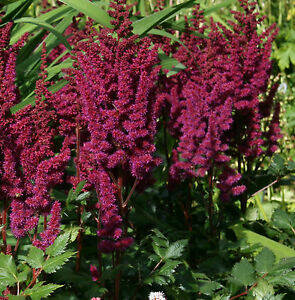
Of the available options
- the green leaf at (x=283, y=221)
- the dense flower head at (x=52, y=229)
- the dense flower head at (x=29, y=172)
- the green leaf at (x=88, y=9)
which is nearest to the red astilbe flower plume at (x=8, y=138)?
the dense flower head at (x=29, y=172)

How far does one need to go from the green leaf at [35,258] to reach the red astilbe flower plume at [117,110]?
230 mm

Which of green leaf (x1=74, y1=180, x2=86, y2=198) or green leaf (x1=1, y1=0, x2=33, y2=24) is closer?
green leaf (x1=74, y1=180, x2=86, y2=198)

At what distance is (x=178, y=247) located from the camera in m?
1.63

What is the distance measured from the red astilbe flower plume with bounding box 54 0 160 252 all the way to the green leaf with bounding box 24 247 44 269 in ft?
0.75

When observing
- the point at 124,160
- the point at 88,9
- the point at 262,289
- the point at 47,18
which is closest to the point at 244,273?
the point at 262,289

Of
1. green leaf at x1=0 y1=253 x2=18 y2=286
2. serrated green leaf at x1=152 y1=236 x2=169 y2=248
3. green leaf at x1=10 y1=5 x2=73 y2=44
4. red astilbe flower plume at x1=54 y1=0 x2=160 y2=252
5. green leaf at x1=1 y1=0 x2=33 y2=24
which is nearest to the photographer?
green leaf at x1=0 y1=253 x2=18 y2=286

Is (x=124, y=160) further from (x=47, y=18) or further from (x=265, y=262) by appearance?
(x=47, y=18)

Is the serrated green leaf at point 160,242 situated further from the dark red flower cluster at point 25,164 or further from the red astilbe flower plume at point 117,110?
the dark red flower cluster at point 25,164

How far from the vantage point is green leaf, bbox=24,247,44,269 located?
4.45ft

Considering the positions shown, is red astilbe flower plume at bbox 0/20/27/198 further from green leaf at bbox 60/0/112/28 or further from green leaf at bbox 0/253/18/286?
green leaf at bbox 60/0/112/28

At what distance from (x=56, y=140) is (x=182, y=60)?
2.67 feet

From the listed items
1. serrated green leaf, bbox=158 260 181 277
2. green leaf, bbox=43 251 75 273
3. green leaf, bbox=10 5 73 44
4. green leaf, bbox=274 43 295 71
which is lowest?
green leaf, bbox=274 43 295 71

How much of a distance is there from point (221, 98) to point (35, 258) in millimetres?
1162

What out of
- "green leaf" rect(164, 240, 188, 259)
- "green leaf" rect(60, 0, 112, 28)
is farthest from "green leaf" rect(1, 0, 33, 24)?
"green leaf" rect(164, 240, 188, 259)
